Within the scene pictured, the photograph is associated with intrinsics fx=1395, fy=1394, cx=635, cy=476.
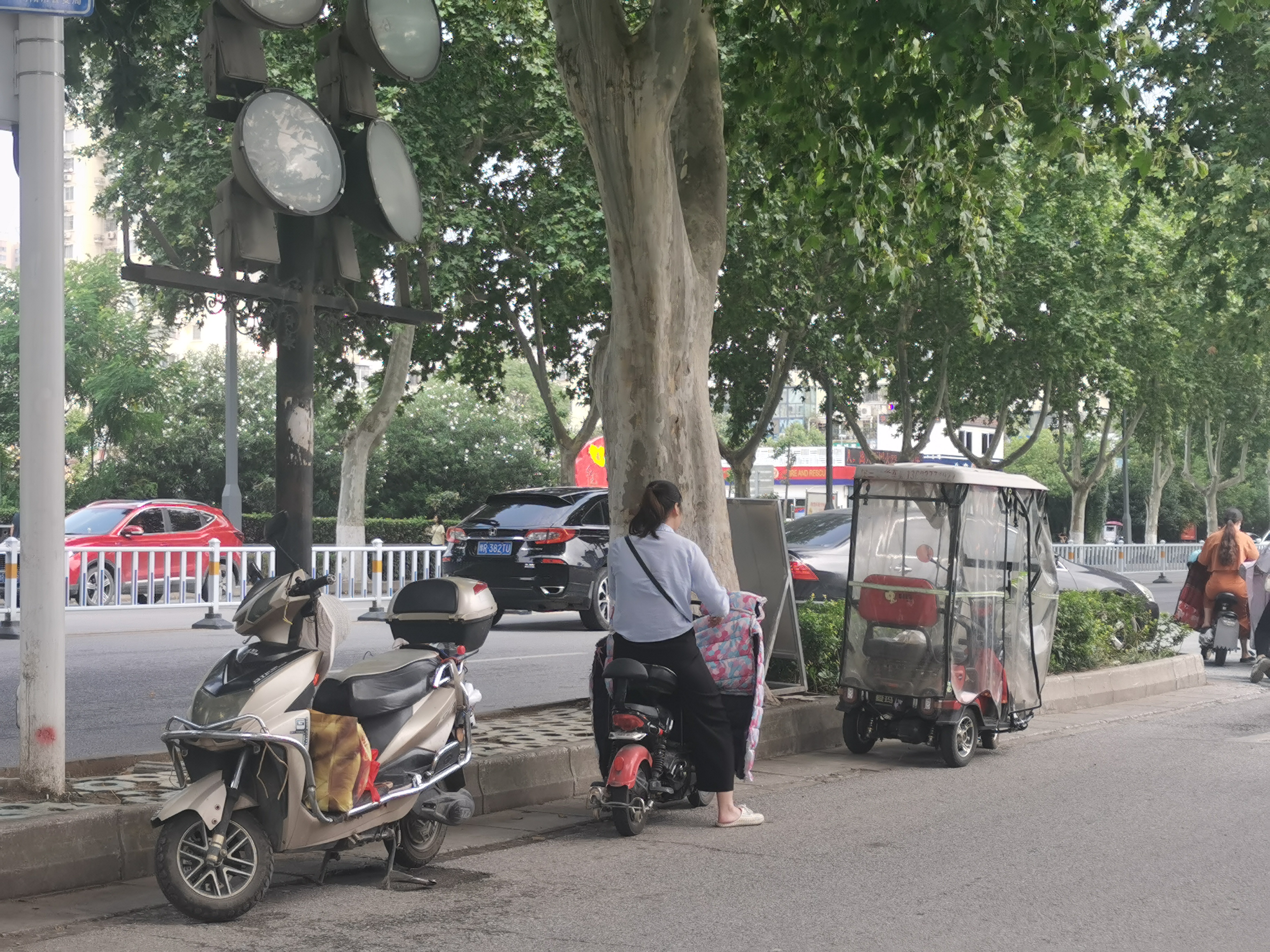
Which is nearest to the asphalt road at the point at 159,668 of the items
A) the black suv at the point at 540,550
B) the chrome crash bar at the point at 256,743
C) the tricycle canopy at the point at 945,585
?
the black suv at the point at 540,550

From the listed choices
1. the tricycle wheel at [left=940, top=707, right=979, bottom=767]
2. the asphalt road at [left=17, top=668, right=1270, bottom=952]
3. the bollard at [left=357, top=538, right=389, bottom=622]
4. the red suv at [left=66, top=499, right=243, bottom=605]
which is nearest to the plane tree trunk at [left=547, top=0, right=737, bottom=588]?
the tricycle wheel at [left=940, top=707, right=979, bottom=767]

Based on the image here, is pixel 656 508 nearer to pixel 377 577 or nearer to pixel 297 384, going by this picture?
pixel 297 384

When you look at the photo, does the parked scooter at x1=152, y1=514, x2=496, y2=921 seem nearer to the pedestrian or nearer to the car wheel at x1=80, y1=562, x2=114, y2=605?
the pedestrian

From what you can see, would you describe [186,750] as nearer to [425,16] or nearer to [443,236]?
[425,16]

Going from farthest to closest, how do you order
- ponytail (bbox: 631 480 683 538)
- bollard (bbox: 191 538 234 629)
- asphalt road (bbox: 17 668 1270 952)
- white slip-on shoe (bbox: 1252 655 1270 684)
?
bollard (bbox: 191 538 234 629) → white slip-on shoe (bbox: 1252 655 1270 684) → ponytail (bbox: 631 480 683 538) → asphalt road (bbox: 17 668 1270 952)

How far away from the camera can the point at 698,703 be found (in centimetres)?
713

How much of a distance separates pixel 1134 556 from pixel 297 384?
45.0 meters

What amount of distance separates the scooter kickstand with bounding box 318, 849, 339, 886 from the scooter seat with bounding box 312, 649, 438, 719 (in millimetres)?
597

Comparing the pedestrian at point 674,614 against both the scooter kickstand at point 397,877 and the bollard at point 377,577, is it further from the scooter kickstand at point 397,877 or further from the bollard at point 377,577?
the bollard at point 377,577

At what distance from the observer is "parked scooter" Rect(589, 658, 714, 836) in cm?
685

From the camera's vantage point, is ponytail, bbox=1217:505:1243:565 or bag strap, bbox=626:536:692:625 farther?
ponytail, bbox=1217:505:1243:565

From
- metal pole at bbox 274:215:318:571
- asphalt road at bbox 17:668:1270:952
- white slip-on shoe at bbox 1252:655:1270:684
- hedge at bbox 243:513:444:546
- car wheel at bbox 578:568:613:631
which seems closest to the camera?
asphalt road at bbox 17:668:1270:952

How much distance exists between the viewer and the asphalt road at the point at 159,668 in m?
9.73

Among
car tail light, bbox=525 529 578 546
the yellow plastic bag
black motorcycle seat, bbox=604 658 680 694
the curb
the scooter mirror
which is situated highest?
the scooter mirror
